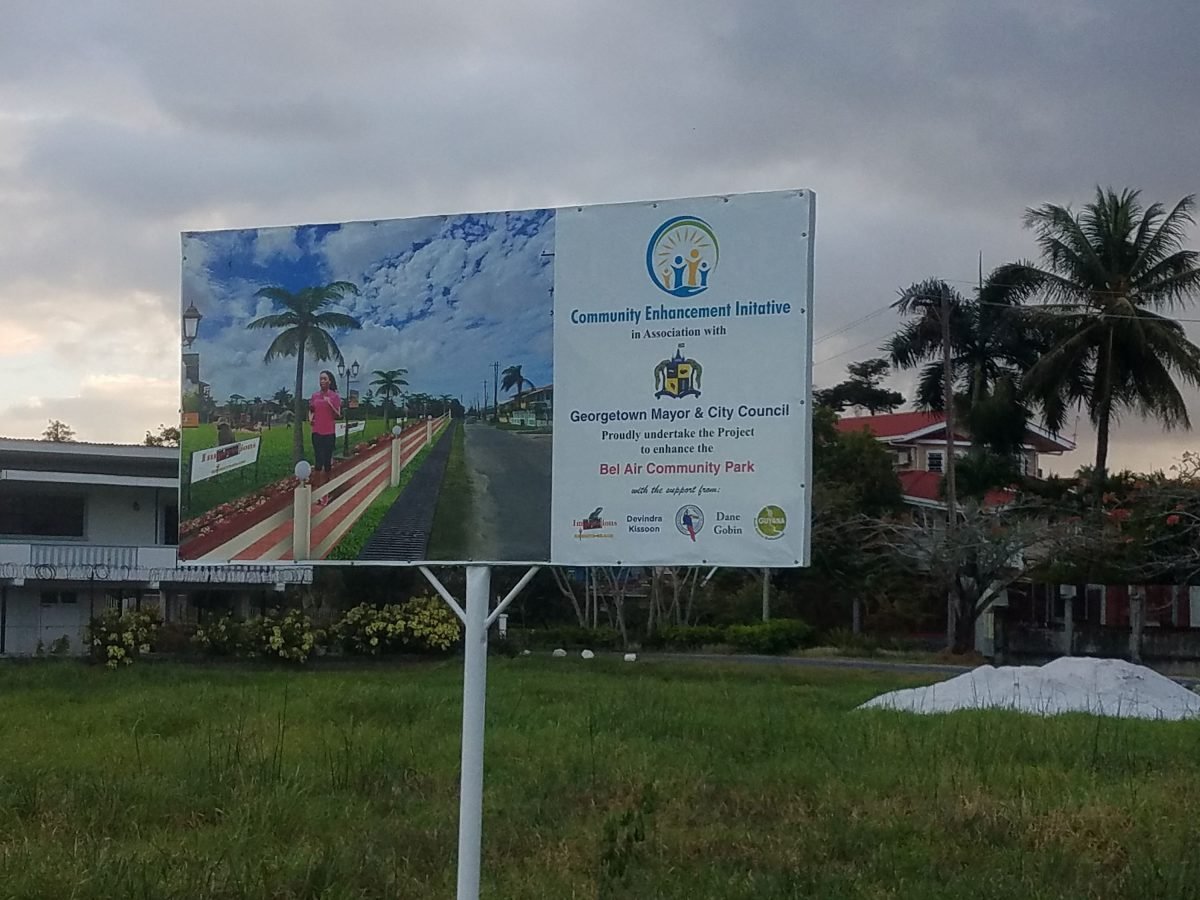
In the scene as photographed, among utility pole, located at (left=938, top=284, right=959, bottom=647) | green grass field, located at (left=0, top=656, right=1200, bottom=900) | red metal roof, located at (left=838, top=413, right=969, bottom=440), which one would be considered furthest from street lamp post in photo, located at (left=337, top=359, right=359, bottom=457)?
red metal roof, located at (left=838, top=413, right=969, bottom=440)

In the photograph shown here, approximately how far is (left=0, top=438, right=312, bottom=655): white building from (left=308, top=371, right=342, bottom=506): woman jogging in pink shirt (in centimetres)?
2572

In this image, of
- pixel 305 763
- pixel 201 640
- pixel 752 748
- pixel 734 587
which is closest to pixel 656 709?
pixel 752 748

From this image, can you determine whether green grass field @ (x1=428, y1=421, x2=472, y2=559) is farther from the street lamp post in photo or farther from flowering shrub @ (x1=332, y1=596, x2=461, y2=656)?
flowering shrub @ (x1=332, y1=596, x2=461, y2=656)

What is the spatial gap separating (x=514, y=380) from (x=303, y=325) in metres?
1.10

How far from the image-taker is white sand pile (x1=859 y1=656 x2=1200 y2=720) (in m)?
16.7

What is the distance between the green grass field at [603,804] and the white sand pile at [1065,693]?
8.28 feet

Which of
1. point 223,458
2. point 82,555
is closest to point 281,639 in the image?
point 82,555

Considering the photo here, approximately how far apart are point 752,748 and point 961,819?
11.2ft

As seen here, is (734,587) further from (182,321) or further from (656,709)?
(182,321)

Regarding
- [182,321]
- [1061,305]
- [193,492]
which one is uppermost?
[1061,305]

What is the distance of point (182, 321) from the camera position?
6953mm

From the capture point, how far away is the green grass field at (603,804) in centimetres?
712

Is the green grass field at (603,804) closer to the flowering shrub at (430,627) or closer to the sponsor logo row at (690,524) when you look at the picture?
the sponsor logo row at (690,524)

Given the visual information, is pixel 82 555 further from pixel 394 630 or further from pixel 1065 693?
pixel 1065 693
